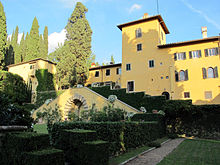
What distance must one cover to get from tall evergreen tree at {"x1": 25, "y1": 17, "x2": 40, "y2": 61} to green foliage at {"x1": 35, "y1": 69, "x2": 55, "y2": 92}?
32.2 feet

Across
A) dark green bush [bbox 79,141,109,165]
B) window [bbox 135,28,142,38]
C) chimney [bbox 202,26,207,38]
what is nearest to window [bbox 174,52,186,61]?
chimney [bbox 202,26,207,38]

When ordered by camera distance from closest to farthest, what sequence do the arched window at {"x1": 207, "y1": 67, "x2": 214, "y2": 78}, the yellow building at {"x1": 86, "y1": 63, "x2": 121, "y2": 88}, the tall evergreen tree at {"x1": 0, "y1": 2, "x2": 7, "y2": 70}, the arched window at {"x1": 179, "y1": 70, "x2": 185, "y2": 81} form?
the arched window at {"x1": 207, "y1": 67, "x2": 214, "y2": 78} → the arched window at {"x1": 179, "y1": 70, "x2": 185, "y2": 81} → the tall evergreen tree at {"x1": 0, "y1": 2, "x2": 7, "y2": 70} → the yellow building at {"x1": 86, "y1": 63, "x2": 121, "y2": 88}

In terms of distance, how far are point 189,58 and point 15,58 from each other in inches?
1648

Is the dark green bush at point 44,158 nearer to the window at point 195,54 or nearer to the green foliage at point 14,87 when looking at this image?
the window at point 195,54

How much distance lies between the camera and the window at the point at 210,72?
23.7 metres

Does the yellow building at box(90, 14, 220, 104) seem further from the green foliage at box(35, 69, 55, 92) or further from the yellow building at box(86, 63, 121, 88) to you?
the green foliage at box(35, 69, 55, 92)

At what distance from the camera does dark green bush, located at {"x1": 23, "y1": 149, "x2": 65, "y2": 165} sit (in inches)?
143

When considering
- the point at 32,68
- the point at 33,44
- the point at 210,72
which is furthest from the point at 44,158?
the point at 33,44

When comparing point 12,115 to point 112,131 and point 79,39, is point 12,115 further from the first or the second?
point 79,39

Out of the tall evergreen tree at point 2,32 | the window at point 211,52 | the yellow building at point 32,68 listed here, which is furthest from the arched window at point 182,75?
the tall evergreen tree at point 2,32

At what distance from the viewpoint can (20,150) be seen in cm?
407

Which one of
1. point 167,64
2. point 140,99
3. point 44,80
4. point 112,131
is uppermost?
point 167,64

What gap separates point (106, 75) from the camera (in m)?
33.8

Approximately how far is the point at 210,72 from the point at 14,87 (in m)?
30.8
